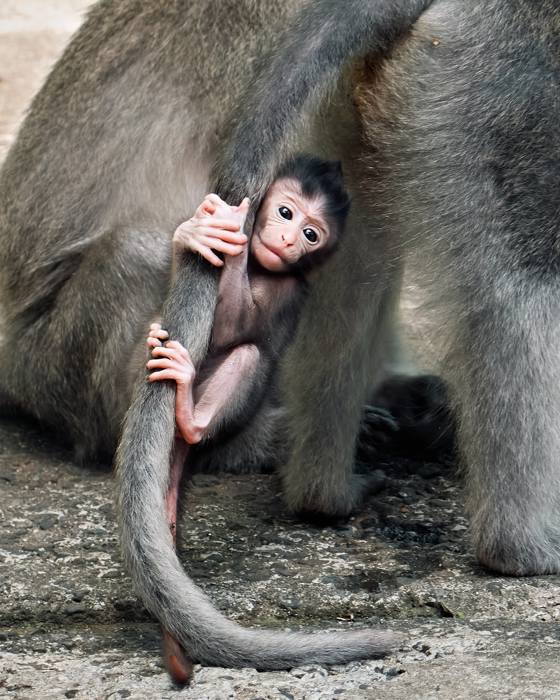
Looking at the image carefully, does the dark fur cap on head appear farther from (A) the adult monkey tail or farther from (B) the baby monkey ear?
(A) the adult monkey tail

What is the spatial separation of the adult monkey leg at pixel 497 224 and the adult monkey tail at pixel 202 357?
20 cm

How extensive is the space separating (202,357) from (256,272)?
0.54 m

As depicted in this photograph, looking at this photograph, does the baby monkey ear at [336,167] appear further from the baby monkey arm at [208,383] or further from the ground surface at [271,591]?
the ground surface at [271,591]

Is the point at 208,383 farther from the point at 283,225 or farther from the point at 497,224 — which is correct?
the point at 497,224

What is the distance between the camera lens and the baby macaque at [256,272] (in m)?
3.93

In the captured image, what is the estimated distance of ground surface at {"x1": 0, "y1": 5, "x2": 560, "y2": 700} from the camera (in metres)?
3.56

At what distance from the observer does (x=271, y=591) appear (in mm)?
4172

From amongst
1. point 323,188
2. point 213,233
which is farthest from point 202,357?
point 323,188

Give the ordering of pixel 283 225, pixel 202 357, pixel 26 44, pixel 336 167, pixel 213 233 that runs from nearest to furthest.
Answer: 1. pixel 202 357
2. pixel 213 233
3. pixel 283 225
4. pixel 336 167
5. pixel 26 44

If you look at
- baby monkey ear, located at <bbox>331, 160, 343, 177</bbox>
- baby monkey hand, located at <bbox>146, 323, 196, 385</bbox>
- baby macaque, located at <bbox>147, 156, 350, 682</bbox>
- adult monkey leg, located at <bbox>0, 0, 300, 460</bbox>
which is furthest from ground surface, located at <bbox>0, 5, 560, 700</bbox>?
baby monkey ear, located at <bbox>331, 160, 343, 177</bbox>

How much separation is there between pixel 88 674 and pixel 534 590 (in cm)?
137

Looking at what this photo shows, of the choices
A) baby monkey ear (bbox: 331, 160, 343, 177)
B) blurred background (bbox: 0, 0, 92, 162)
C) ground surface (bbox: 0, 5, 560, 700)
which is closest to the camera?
ground surface (bbox: 0, 5, 560, 700)

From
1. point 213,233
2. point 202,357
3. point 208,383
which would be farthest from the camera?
point 208,383

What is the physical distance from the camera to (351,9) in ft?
13.5
